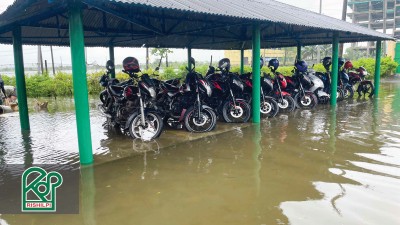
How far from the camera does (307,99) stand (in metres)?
8.81

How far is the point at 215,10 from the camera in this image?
5461 millimetres

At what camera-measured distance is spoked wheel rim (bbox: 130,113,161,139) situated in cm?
557

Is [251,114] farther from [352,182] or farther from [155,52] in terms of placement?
[155,52]

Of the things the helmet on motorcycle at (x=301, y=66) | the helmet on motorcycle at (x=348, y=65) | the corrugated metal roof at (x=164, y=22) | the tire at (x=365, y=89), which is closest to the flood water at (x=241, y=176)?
the corrugated metal roof at (x=164, y=22)

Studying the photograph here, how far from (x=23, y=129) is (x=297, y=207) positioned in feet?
20.5

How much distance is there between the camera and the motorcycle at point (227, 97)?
22.9ft

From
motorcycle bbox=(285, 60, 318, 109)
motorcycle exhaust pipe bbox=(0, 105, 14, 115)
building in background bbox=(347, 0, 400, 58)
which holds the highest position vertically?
building in background bbox=(347, 0, 400, 58)

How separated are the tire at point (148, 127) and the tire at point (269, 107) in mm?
2988

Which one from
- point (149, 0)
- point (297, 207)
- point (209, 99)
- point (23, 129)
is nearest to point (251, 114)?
point (209, 99)

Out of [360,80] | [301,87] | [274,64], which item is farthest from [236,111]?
[360,80]

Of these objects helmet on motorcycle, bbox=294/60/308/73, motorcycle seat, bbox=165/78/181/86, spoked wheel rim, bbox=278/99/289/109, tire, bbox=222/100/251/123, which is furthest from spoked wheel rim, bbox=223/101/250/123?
helmet on motorcycle, bbox=294/60/308/73

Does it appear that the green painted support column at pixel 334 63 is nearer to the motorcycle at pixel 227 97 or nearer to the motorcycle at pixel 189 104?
the motorcycle at pixel 227 97

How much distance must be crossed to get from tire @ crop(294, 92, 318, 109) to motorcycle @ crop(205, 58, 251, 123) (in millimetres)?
2442

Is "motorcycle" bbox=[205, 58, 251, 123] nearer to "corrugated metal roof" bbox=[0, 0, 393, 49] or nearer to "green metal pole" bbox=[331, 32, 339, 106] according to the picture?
"corrugated metal roof" bbox=[0, 0, 393, 49]
